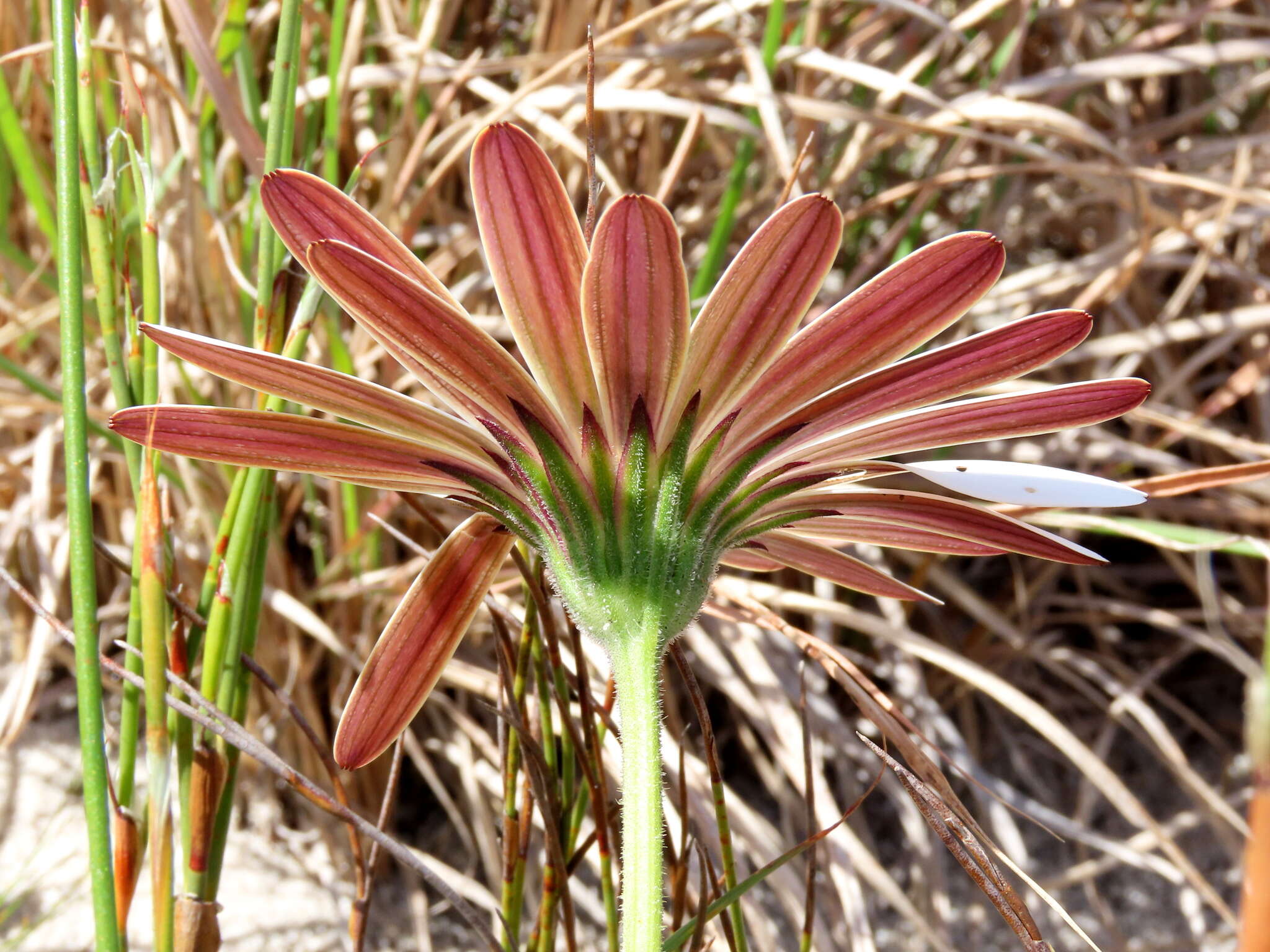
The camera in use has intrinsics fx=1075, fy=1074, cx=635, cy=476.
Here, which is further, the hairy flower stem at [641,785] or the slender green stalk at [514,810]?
the slender green stalk at [514,810]

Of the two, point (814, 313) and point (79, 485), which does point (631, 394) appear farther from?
point (814, 313)

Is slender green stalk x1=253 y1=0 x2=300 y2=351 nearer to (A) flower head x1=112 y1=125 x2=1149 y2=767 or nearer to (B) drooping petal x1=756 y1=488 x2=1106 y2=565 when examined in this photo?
(A) flower head x1=112 y1=125 x2=1149 y2=767

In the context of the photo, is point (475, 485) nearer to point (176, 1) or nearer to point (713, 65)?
point (176, 1)

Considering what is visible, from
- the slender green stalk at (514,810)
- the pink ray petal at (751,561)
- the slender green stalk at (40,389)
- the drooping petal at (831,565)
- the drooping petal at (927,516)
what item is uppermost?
the drooping petal at (927,516)

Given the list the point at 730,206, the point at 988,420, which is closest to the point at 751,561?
the point at 988,420

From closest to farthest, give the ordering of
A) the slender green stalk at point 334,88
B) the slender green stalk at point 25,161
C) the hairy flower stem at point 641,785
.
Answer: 1. the hairy flower stem at point 641,785
2. the slender green stalk at point 334,88
3. the slender green stalk at point 25,161

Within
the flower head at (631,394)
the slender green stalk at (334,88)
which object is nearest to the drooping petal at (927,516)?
the flower head at (631,394)

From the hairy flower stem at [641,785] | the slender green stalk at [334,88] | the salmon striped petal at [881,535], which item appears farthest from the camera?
the slender green stalk at [334,88]

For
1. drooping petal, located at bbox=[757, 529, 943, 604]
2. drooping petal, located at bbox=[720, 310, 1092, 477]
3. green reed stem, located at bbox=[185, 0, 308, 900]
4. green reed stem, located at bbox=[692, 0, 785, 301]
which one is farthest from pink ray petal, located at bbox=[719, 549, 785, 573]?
green reed stem, located at bbox=[692, 0, 785, 301]

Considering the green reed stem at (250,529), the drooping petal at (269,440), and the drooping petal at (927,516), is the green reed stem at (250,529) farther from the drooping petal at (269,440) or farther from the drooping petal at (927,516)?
the drooping petal at (927,516)
